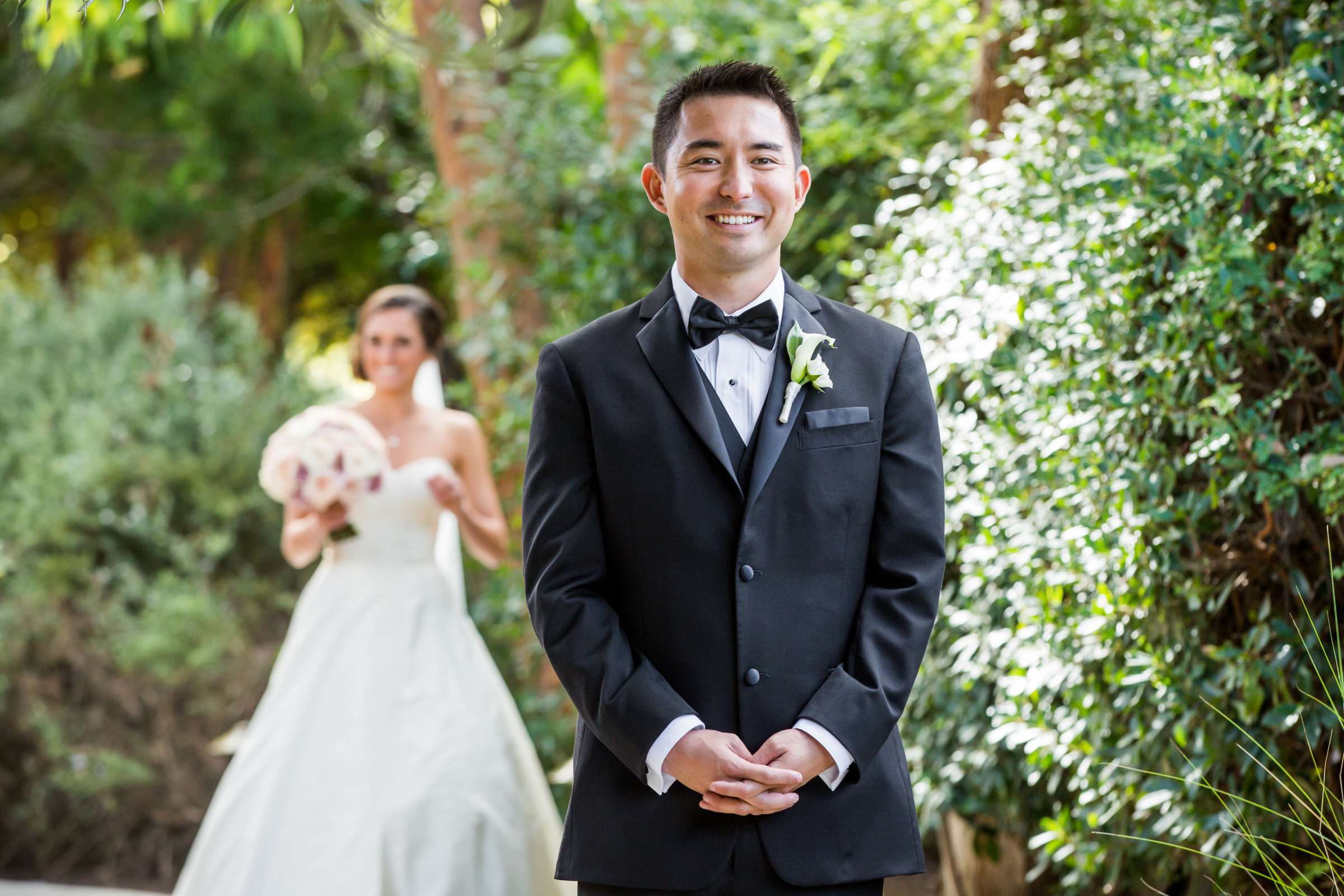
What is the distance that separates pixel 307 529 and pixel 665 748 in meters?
2.55

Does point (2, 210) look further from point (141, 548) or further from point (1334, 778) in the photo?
point (1334, 778)

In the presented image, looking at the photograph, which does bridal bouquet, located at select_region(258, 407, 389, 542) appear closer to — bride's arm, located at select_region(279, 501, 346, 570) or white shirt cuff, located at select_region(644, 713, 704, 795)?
bride's arm, located at select_region(279, 501, 346, 570)

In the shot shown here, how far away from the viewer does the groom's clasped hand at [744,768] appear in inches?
72.2

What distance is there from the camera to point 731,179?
1.98 m

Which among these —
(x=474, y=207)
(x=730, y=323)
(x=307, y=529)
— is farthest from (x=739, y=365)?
(x=474, y=207)

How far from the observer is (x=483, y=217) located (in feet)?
17.4

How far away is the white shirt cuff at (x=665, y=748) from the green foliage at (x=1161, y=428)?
118 cm

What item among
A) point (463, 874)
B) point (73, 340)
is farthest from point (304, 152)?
point (463, 874)

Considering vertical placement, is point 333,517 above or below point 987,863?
above

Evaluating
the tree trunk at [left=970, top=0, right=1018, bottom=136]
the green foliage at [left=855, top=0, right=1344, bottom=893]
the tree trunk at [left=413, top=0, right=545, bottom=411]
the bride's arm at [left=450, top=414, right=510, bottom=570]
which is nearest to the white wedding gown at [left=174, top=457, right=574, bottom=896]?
the bride's arm at [left=450, top=414, right=510, bottom=570]

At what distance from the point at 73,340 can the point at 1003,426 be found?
6318 millimetres

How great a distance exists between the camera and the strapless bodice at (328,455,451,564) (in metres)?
4.15

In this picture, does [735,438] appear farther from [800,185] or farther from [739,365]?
[800,185]

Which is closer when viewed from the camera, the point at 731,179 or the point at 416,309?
the point at 731,179
